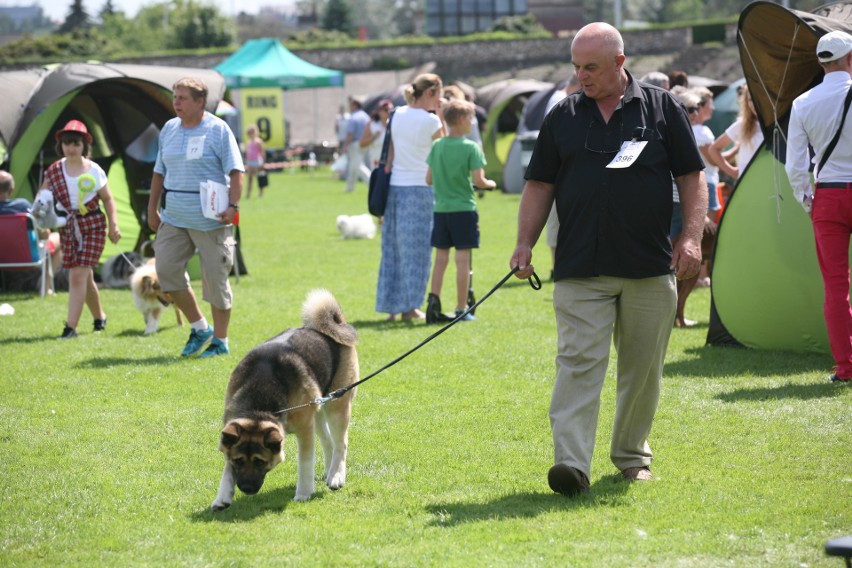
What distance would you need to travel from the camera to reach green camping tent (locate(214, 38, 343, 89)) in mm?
33375

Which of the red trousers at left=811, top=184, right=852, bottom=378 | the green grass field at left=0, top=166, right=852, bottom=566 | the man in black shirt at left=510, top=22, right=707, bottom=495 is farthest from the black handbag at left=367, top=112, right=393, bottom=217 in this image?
the man in black shirt at left=510, top=22, right=707, bottom=495

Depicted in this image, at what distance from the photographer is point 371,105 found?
3575 centimetres

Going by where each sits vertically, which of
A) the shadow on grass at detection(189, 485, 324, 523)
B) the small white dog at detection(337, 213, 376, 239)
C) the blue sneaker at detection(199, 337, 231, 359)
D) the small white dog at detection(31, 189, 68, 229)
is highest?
the small white dog at detection(31, 189, 68, 229)

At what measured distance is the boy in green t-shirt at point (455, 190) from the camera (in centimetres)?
982

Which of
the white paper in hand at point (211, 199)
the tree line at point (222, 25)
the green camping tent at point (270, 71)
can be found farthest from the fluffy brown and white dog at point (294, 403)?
the tree line at point (222, 25)

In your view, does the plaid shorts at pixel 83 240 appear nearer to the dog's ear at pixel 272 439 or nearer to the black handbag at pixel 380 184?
the black handbag at pixel 380 184

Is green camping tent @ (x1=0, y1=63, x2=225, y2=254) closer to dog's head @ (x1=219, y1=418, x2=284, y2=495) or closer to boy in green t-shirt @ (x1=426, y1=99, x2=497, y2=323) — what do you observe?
boy in green t-shirt @ (x1=426, y1=99, x2=497, y2=323)

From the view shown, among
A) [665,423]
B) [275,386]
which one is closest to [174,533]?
[275,386]

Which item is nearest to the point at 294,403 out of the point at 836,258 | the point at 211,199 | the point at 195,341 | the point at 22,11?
the point at 211,199

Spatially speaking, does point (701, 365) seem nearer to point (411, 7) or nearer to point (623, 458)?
point (623, 458)

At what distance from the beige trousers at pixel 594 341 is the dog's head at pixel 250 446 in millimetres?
1283

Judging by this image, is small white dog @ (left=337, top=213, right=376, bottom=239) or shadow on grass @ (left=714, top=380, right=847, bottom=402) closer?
shadow on grass @ (left=714, top=380, right=847, bottom=402)

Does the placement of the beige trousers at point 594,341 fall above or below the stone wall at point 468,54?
below

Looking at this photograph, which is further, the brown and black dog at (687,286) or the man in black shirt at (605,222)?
the brown and black dog at (687,286)
